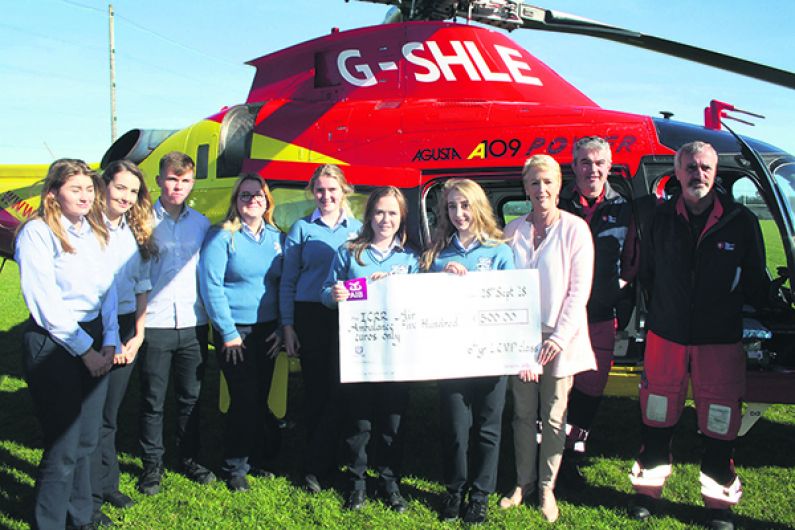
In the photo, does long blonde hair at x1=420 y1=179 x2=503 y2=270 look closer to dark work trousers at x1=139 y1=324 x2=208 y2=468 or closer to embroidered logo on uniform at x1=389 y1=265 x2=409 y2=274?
embroidered logo on uniform at x1=389 y1=265 x2=409 y2=274

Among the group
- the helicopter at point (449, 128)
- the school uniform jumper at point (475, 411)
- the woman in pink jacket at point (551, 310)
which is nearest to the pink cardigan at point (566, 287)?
the woman in pink jacket at point (551, 310)

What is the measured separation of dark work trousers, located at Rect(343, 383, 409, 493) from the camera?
10.9 ft

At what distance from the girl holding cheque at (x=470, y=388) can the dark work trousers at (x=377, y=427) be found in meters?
0.28

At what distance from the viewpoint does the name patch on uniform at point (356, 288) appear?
314 centimetres

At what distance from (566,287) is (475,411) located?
0.84m

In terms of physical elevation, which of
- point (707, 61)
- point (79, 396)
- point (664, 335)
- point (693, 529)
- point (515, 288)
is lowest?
point (693, 529)

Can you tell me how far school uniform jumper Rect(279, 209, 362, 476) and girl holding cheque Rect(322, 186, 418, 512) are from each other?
161 millimetres

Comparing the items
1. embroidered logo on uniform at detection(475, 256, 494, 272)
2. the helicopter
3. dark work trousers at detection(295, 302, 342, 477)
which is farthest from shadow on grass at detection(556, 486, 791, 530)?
embroidered logo on uniform at detection(475, 256, 494, 272)

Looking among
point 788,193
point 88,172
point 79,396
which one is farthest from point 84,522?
point 788,193

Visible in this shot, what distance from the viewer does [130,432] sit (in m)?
4.77

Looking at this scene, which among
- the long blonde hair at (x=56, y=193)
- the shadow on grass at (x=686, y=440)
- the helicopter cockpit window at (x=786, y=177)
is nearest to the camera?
the long blonde hair at (x=56, y=193)

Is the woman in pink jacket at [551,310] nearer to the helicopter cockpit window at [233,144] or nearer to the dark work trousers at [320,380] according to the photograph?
the dark work trousers at [320,380]

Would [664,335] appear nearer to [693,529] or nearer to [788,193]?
[693,529]

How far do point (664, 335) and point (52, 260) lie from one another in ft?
10.3
